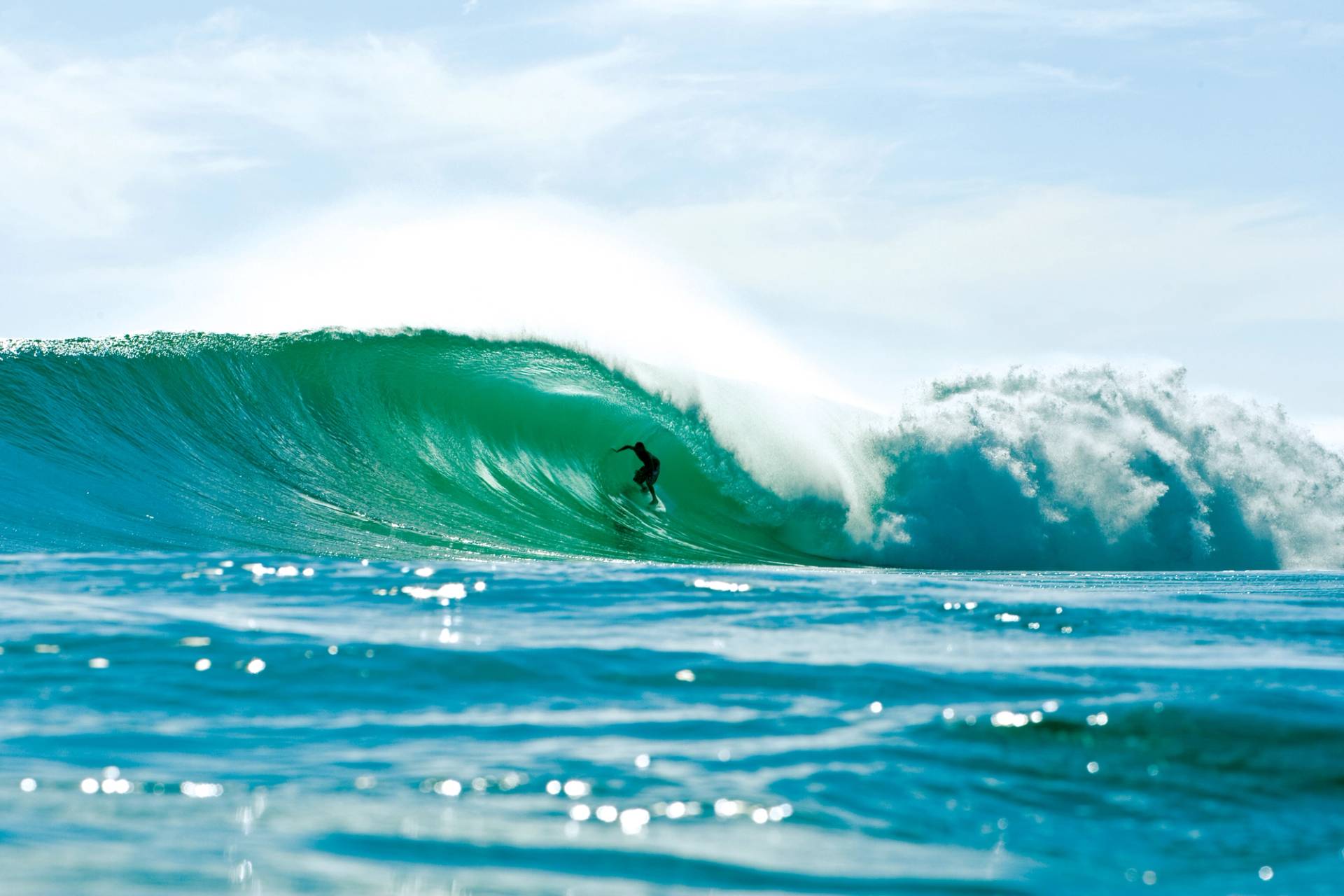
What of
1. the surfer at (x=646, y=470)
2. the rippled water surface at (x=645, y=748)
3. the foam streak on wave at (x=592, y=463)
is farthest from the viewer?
the surfer at (x=646, y=470)

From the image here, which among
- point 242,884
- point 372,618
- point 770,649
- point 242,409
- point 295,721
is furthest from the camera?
point 242,409

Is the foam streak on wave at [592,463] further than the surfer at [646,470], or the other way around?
the surfer at [646,470]

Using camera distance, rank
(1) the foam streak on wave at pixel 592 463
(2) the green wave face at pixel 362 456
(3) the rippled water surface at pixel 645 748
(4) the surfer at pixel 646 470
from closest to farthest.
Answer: (3) the rippled water surface at pixel 645 748, (2) the green wave face at pixel 362 456, (1) the foam streak on wave at pixel 592 463, (4) the surfer at pixel 646 470

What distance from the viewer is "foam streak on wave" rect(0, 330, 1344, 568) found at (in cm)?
1140

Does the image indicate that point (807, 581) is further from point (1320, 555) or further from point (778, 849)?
point (1320, 555)

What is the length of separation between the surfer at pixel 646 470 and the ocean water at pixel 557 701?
143 centimetres

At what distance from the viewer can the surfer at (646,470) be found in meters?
14.4

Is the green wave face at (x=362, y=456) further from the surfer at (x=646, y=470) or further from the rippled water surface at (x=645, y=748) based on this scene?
the rippled water surface at (x=645, y=748)

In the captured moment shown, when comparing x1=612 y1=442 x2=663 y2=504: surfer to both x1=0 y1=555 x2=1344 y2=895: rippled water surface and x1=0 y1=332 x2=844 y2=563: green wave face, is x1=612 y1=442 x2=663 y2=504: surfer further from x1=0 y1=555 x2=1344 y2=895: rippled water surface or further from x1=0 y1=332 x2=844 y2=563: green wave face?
x1=0 y1=555 x2=1344 y2=895: rippled water surface

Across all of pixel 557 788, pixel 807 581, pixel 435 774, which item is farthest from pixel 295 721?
pixel 807 581

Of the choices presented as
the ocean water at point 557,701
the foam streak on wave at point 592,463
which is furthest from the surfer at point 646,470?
the ocean water at point 557,701

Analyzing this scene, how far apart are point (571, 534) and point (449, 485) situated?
57.7 inches

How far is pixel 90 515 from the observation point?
10.3 meters

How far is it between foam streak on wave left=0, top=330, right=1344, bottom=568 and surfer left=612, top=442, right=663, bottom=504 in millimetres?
220
